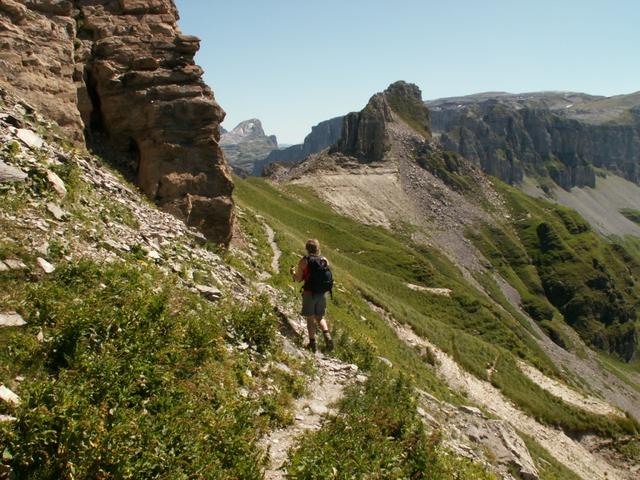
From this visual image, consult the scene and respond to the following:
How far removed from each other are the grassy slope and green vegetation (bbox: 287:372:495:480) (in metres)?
5.39

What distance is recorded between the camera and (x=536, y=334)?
10688cm

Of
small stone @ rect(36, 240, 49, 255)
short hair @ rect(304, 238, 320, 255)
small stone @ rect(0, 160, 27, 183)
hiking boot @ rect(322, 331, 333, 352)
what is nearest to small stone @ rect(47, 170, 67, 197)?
small stone @ rect(0, 160, 27, 183)

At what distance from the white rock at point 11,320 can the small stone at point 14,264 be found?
149cm

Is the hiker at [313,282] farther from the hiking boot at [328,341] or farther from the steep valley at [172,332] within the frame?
the steep valley at [172,332]

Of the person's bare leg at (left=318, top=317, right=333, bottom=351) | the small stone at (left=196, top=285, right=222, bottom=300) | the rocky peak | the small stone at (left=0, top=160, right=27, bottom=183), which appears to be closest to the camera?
the small stone at (left=0, top=160, right=27, bottom=183)

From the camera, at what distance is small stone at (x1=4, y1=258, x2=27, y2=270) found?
35.3 feet

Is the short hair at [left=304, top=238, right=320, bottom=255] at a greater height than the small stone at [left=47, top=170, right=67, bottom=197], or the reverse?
the small stone at [left=47, top=170, right=67, bottom=197]

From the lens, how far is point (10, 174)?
44.5ft

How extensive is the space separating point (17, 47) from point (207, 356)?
51.9ft

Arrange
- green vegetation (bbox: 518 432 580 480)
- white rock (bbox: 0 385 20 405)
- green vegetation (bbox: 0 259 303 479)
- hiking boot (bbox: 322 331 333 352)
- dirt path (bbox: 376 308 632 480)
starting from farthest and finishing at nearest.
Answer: dirt path (bbox: 376 308 632 480) < green vegetation (bbox: 518 432 580 480) < hiking boot (bbox: 322 331 333 352) < white rock (bbox: 0 385 20 405) < green vegetation (bbox: 0 259 303 479)

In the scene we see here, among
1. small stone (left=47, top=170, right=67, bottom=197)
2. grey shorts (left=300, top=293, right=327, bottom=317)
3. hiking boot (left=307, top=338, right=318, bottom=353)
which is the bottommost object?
hiking boot (left=307, top=338, right=318, bottom=353)

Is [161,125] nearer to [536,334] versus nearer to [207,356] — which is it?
[207,356]

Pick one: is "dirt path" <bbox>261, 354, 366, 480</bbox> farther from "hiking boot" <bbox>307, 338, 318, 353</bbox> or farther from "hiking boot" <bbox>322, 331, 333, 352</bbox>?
"hiking boot" <bbox>322, 331, 333, 352</bbox>

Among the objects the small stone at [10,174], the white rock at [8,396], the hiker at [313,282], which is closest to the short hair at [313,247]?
the hiker at [313,282]
